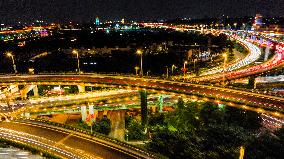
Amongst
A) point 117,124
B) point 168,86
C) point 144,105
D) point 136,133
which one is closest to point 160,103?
point 144,105

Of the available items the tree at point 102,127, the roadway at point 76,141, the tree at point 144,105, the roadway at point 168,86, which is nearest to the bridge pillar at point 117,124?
the tree at point 102,127

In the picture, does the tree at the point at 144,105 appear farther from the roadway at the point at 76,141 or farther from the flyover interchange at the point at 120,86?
the roadway at the point at 76,141

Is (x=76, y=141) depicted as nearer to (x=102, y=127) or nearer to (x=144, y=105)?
(x=102, y=127)

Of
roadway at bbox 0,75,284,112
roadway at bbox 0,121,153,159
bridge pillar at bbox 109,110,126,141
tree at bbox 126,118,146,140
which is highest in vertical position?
roadway at bbox 0,75,284,112

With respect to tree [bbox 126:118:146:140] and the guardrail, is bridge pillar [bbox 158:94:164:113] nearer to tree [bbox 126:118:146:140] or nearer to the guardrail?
tree [bbox 126:118:146:140]

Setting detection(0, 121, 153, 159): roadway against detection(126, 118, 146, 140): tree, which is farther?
detection(126, 118, 146, 140): tree

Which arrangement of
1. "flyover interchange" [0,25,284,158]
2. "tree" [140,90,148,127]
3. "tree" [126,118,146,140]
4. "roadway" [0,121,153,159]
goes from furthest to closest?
"tree" [126,118,146,140] < "tree" [140,90,148,127] < "flyover interchange" [0,25,284,158] < "roadway" [0,121,153,159]

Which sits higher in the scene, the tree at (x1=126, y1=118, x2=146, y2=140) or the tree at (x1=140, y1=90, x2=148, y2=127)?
the tree at (x1=140, y1=90, x2=148, y2=127)

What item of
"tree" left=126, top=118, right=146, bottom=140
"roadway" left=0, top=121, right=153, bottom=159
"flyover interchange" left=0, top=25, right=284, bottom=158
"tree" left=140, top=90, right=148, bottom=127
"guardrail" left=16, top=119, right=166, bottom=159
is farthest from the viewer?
"tree" left=126, top=118, right=146, bottom=140

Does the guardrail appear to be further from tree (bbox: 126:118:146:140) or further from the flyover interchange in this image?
tree (bbox: 126:118:146:140)

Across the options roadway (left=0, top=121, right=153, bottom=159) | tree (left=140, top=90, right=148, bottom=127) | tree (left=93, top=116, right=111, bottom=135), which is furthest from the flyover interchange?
tree (left=93, top=116, right=111, bottom=135)
